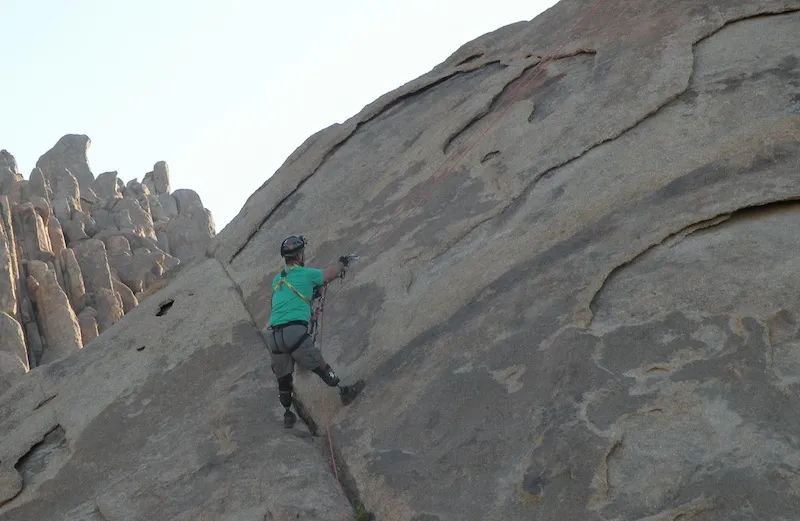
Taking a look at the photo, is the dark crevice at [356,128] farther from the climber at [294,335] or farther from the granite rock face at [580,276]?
the climber at [294,335]

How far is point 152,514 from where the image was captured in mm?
7129

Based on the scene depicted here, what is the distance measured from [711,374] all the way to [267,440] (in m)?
3.36

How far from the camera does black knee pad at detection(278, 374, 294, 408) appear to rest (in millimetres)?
7605

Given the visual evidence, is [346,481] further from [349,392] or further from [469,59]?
[469,59]

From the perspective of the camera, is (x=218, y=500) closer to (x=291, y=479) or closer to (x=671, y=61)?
Result: (x=291, y=479)

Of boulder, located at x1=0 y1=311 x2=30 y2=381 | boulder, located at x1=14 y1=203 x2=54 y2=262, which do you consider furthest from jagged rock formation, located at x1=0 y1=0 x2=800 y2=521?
boulder, located at x1=14 y1=203 x2=54 y2=262

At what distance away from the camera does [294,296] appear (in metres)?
7.66

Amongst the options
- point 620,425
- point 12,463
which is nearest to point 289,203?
point 12,463

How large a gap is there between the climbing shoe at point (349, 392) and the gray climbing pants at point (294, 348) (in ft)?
0.89

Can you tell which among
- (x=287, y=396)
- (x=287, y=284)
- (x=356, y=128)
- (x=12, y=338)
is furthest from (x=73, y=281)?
(x=287, y=396)

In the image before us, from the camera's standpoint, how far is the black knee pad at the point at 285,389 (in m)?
7.61

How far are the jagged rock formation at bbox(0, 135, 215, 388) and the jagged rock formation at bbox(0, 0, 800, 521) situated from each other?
49.3ft

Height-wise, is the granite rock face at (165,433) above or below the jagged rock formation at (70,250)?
below

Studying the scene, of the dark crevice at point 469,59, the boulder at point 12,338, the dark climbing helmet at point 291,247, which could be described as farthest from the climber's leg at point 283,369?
the boulder at point 12,338
